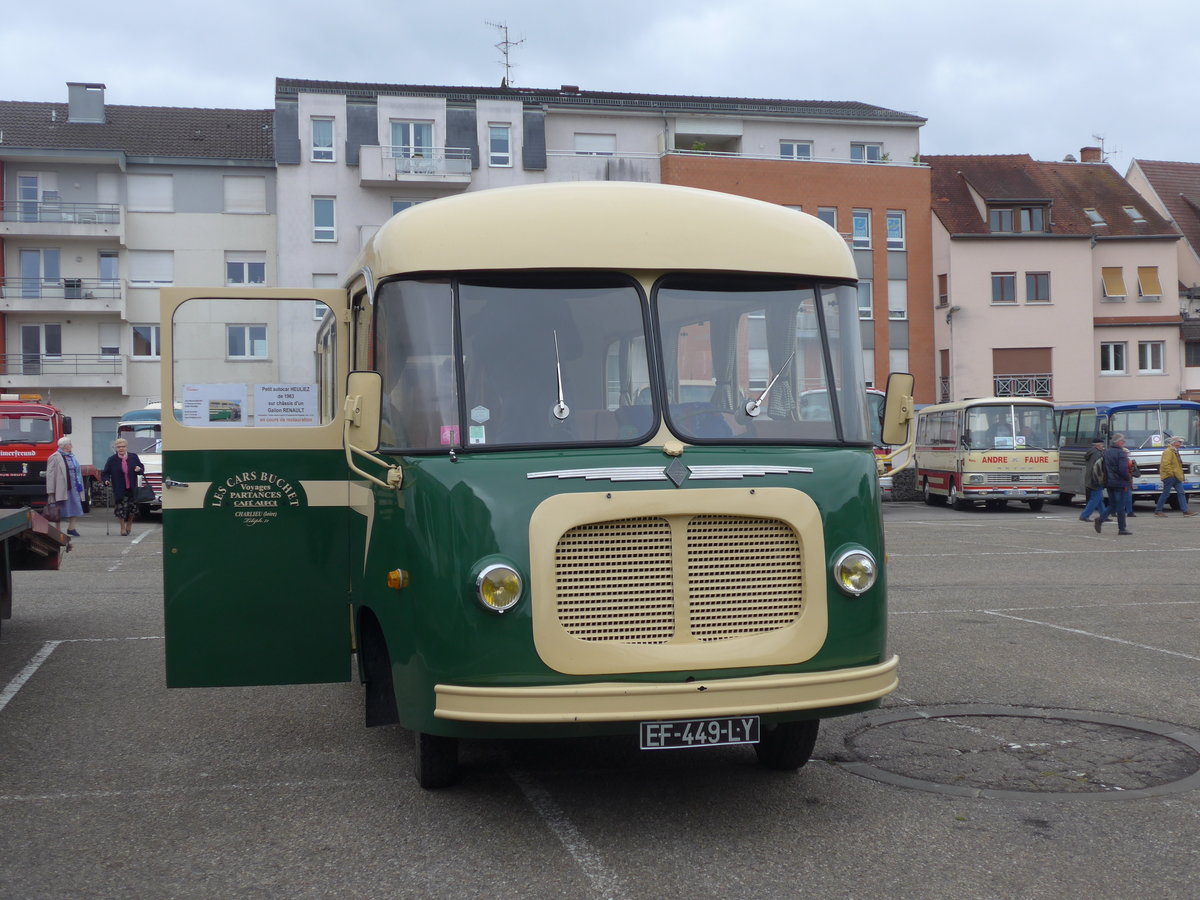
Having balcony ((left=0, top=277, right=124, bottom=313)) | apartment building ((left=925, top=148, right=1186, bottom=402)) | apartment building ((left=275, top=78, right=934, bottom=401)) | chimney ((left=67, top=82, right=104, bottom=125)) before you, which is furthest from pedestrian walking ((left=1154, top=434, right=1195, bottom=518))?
chimney ((left=67, top=82, right=104, bottom=125))

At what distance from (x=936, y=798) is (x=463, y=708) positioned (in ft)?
7.37

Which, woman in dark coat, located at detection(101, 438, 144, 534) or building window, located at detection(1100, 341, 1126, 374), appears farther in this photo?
building window, located at detection(1100, 341, 1126, 374)

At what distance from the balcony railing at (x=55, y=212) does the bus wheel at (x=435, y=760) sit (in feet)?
161

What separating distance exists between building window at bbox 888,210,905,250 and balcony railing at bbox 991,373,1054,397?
651 centimetres

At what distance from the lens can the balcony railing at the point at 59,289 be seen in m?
51.9

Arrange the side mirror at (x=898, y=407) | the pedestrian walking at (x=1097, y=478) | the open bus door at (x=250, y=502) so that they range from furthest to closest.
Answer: the pedestrian walking at (x=1097, y=478) → the open bus door at (x=250, y=502) → the side mirror at (x=898, y=407)

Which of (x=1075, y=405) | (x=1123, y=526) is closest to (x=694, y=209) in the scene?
(x=1123, y=526)

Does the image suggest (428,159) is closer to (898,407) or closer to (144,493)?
(144,493)

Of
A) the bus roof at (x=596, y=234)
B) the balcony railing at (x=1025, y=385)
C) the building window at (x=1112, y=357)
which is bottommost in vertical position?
the bus roof at (x=596, y=234)

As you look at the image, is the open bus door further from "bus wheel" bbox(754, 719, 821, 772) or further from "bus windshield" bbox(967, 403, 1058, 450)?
"bus windshield" bbox(967, 403, 1058, 450)

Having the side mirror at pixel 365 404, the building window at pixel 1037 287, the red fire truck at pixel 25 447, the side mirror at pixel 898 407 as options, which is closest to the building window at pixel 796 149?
the building window at pixel 1037 287

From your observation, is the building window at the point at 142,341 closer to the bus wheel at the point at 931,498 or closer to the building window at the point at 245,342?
the bus wheel at the point at 931,498

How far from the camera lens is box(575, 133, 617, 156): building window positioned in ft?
178

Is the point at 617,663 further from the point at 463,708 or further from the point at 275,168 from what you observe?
the point at 275,168
